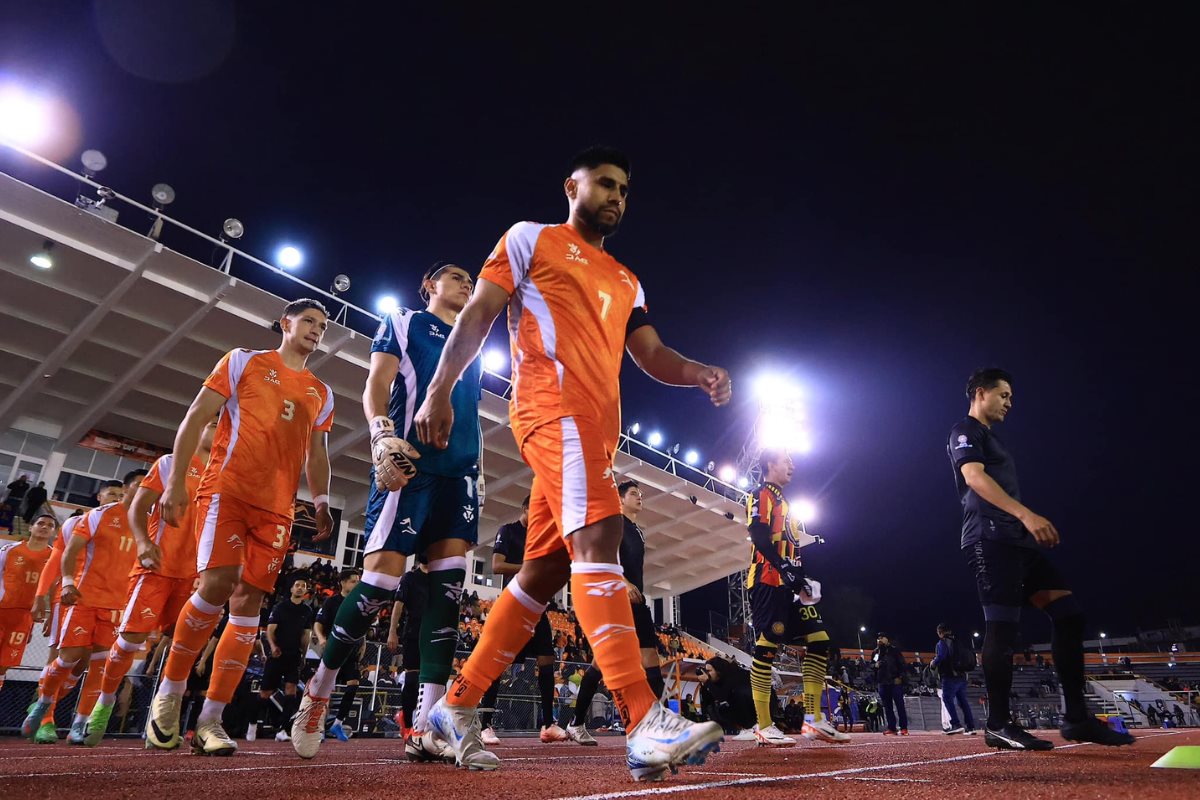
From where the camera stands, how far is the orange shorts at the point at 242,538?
310 cm

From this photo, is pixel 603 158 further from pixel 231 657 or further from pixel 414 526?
pixel 231 657

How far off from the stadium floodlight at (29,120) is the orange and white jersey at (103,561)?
12347 mm

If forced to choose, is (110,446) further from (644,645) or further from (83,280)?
(644,645)

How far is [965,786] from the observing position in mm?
1702

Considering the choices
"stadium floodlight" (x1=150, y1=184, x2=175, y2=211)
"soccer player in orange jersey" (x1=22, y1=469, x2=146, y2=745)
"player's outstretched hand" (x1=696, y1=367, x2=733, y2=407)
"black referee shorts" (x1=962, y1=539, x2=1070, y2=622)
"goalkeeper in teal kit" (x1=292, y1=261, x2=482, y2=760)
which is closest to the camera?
"player's outstretched hand" (x1=696, y1=367, x2=733, y2=407)

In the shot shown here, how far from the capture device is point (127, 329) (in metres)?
14.9

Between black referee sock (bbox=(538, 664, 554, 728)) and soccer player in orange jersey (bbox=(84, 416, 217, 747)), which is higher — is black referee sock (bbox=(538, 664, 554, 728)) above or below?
below

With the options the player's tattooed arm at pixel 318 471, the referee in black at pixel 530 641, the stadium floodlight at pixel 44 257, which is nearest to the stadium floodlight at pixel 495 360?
the stadium floodlight at pixel 44 257

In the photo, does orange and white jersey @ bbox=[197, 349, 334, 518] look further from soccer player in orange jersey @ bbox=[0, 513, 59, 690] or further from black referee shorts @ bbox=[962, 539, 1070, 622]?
soccer player in orange jersey @ bbox=[0, 513, 59, 690]

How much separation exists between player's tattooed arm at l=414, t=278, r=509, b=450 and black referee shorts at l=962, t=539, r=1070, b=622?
9.87 feet

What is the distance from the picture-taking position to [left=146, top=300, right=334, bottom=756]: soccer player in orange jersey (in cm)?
308

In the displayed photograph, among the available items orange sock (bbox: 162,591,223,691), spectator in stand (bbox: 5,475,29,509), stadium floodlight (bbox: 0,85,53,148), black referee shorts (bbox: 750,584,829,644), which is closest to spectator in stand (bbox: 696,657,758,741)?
black referee shorts (bbox: 750,584,829,644)

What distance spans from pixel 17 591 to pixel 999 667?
8045 mm

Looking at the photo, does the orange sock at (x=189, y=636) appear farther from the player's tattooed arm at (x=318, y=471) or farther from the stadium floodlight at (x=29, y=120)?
the stadium floodlight at (x=29, y=120)
